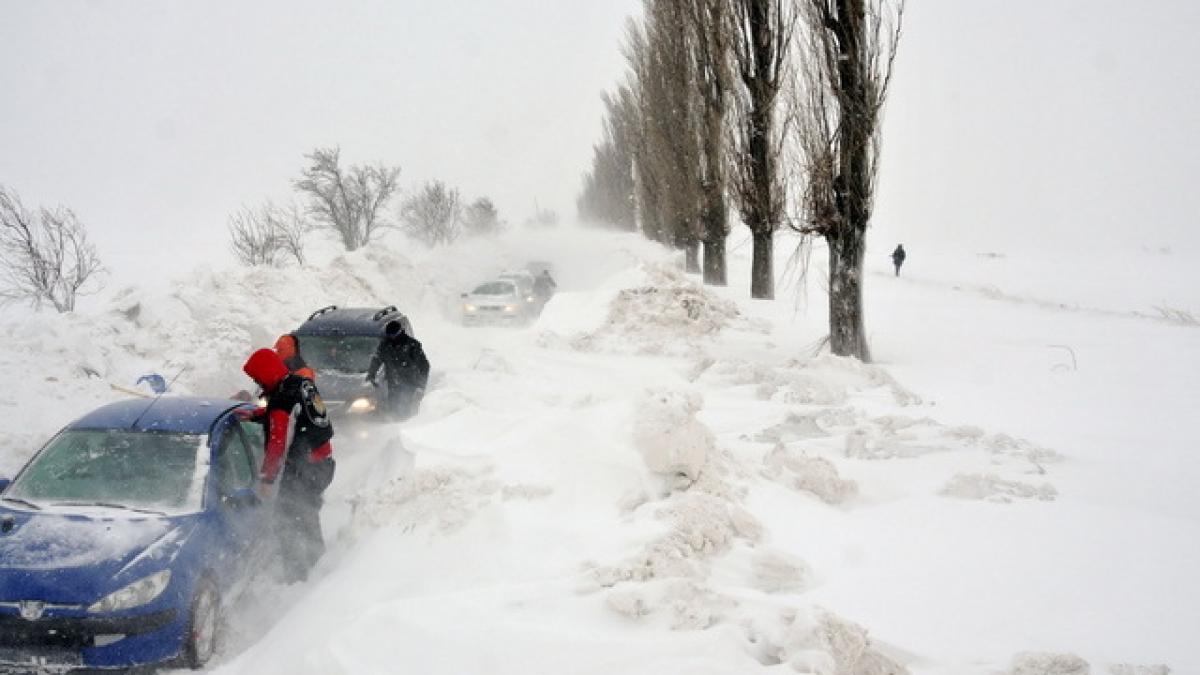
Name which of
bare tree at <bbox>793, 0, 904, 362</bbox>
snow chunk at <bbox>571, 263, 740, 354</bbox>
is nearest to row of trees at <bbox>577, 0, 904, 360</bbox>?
bare tree at <bbox>793, 0, 904, 362</bbox>

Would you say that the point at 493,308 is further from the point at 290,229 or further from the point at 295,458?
the point at 290,229

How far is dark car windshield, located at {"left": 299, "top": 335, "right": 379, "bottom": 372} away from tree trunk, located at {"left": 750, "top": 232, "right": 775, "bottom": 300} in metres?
11.4

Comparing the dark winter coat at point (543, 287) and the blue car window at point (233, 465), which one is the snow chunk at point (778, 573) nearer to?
the blue car window at point (233, 465)

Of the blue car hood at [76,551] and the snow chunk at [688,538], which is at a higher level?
the blue car hood at [76,551]

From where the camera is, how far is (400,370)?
1016 centimetres

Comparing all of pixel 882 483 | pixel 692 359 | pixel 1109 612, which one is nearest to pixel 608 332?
pixel 692 359

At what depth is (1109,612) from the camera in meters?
3.98

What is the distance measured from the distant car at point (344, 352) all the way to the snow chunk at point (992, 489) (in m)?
6.88

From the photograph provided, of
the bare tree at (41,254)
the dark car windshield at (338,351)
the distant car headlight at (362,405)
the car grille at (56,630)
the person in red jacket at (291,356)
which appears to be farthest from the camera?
the bare tree at (41,254)

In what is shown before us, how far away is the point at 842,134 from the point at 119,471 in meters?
10.7

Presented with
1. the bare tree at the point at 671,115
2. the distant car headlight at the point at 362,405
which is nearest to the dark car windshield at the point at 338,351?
the distant car headlight at the point at 362,405

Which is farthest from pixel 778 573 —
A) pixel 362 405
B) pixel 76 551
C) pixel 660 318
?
pixel 660 318

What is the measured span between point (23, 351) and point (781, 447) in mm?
10357

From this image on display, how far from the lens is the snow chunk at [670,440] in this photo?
215 inches
